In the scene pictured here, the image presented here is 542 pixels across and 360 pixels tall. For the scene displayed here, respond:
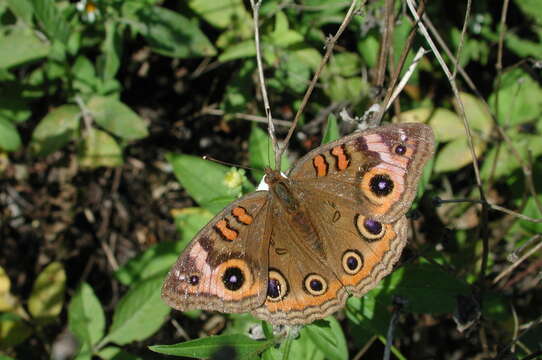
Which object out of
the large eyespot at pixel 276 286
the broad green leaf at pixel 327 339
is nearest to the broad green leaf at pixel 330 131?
the large eyespot at pixel 276 286

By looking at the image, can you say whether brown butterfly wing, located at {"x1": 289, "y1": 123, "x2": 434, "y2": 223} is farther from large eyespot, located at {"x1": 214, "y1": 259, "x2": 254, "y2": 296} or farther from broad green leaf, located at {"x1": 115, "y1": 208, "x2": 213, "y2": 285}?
broad green leaf, located at {"x1": 115, "y1": 208, "x2": 213, "y2": 285}

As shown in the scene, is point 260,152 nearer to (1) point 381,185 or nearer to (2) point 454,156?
(1) point 381,185

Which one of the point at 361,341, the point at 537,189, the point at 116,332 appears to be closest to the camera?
the point at 361,341

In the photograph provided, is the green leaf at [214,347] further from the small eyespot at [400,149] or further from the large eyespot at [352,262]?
the small eyespot at [400,149]

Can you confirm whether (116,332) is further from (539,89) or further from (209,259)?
(539,89)

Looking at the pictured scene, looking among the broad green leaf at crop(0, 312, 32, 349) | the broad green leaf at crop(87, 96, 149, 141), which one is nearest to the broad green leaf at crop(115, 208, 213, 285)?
the broad green leaf at crop(87, 96, 149, 141)

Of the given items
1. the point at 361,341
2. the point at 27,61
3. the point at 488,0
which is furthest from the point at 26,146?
the point at 488,0

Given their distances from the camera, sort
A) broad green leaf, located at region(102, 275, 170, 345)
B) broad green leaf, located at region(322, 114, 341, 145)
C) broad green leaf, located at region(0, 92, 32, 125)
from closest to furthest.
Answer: broad green leaf, located at region(322, 114, 341, 145) < broad green leaf, located at region(102, 275, 170, 345) < broad green leaf, located at region(0, 92, 32, 125)
